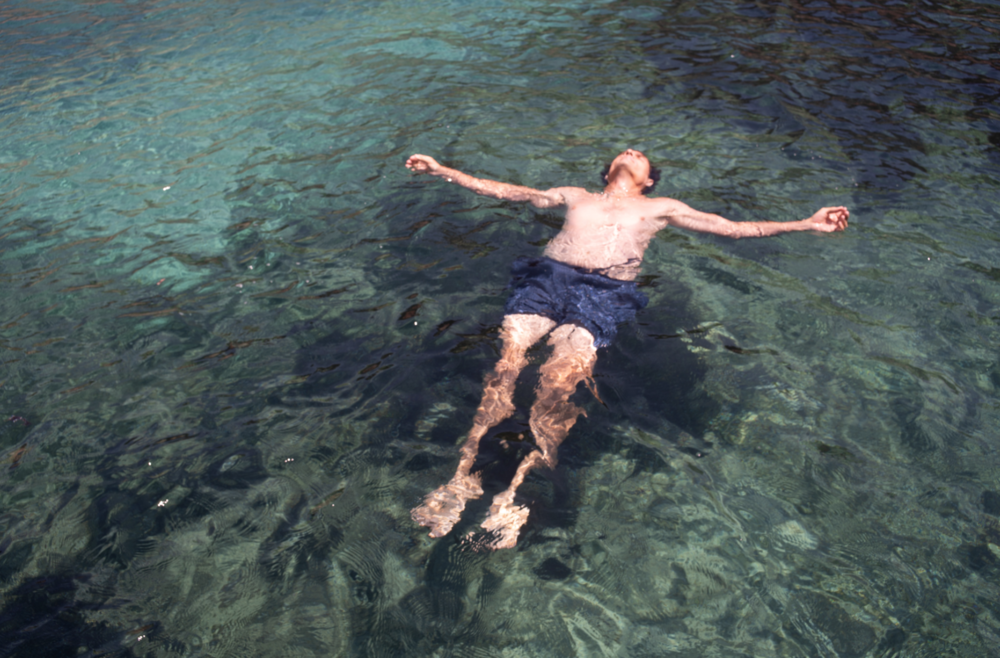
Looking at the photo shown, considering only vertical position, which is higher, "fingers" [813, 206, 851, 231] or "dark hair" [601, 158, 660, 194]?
"fingers" [813, 206, 851, 231]

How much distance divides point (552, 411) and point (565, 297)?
114 centimetres

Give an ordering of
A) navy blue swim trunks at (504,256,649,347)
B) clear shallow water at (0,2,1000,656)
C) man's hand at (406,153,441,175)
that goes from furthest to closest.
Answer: man's hand at (406,153,441,175) → navy blue swim trunks at (504,256,649,347) → clear shallow water at (0,2,1000,656)

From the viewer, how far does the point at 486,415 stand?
4.15 m

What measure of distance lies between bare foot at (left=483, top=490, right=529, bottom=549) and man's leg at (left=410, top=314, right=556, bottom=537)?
0.15 metres

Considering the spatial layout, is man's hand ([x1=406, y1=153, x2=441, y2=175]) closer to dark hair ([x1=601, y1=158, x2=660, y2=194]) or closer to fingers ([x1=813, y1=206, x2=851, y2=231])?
dark hair ([x1=601, y1=158, x2=660, y2=194])

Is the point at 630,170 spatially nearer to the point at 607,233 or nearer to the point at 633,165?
the point at 633,165

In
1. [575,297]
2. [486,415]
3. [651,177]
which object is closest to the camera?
[486,415]

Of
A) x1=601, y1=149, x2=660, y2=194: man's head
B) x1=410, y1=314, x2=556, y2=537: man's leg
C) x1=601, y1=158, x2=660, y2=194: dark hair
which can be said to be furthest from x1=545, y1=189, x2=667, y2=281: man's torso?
x1=410, y1=314, x2=556, y2=537: man's leg

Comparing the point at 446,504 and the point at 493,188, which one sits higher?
the point at 493,188

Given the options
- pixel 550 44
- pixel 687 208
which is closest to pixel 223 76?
pixel 550 44

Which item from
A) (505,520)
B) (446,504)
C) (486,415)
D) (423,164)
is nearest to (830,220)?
(486,415)

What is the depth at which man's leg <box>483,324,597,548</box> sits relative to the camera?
11.5 ft

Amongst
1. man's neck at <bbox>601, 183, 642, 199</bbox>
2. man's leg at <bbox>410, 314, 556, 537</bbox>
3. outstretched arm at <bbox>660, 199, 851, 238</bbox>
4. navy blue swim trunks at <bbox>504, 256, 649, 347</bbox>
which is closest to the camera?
man's leg at <bbox>410, 314, 556, 537</bbox>

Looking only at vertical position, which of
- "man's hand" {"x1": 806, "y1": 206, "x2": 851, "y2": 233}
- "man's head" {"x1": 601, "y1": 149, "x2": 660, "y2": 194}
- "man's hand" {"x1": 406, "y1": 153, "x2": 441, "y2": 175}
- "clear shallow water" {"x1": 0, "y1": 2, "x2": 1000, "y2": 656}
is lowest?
"clear shallow water" {"x1": 0, "y1": 2, "x2": 1000, "y2": 656}
